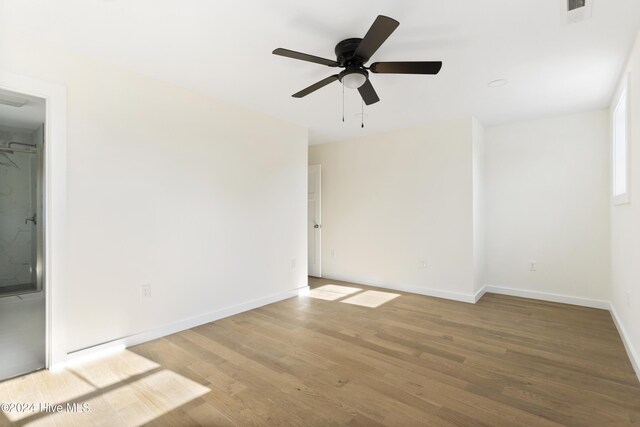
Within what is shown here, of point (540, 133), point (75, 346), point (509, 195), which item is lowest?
point (75, 346)

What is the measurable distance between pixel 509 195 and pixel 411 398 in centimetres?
340

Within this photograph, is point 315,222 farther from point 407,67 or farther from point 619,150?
point 619,150

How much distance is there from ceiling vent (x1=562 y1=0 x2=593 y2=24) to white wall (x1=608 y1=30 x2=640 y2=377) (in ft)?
1.95

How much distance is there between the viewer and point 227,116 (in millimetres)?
3344

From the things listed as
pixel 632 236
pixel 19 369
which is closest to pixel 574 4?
pixel 632 236

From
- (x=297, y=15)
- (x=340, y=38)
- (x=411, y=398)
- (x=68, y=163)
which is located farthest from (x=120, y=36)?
(x=411, y=398)

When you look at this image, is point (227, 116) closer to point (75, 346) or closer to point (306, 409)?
point (75, 346)

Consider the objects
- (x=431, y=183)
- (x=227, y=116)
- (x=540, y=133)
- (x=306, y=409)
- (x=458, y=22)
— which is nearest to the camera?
(x=306, y=409)

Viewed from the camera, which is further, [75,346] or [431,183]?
[431,183]

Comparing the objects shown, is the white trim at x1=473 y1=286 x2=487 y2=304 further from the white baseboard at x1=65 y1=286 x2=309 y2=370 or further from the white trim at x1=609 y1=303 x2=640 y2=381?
the white baseboard at x1=65 y1=286 x2=309 y2=370

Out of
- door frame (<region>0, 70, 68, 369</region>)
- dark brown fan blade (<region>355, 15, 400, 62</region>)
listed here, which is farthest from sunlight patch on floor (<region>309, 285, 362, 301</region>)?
dark brown fan blade (<region>355, 15, 400, 62</region>)

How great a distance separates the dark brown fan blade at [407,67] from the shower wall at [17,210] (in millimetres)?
4785

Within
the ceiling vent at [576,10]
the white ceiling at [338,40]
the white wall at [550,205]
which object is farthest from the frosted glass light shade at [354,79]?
the white wall at [550,205]

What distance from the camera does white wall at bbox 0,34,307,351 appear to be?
2.31 metres
